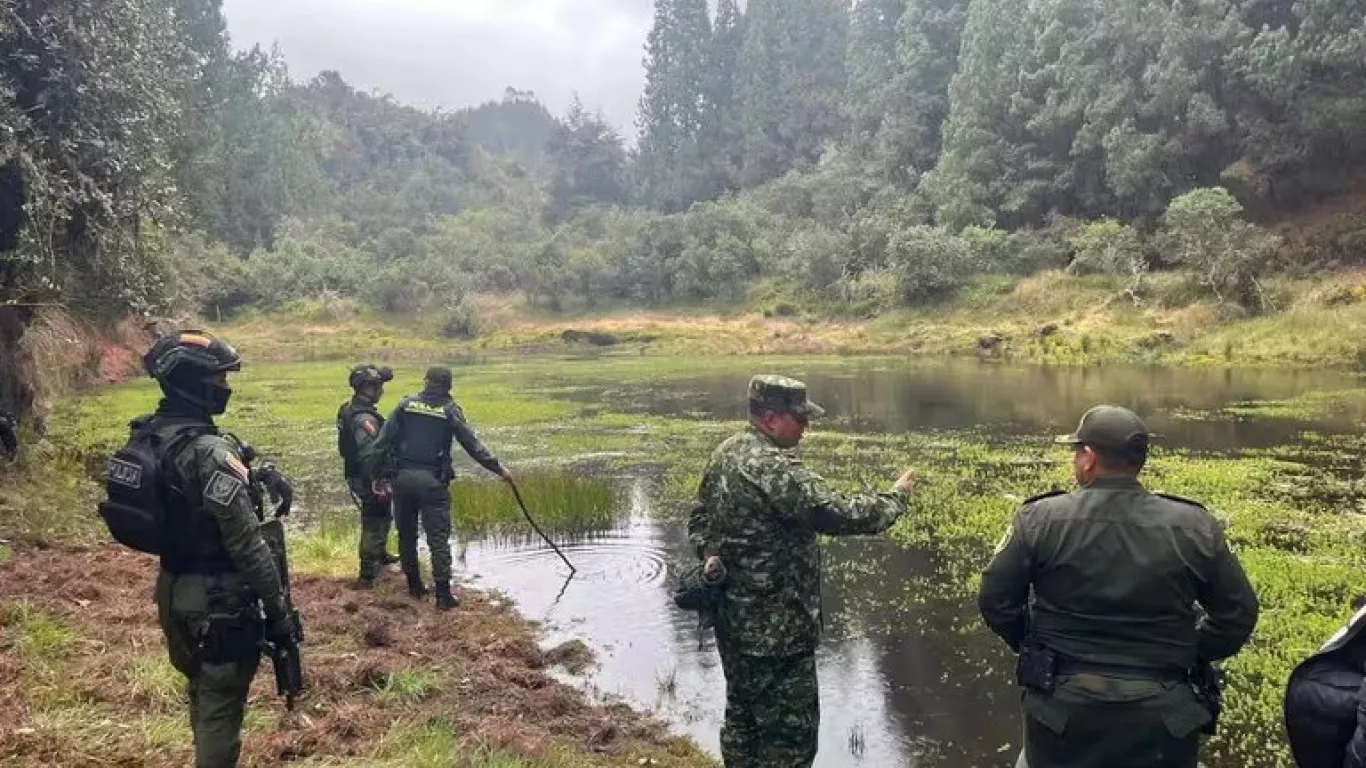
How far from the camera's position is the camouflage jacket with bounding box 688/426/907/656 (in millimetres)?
4758

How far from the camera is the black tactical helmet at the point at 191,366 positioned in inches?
173

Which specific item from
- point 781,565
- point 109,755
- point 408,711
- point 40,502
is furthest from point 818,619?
point 40,502

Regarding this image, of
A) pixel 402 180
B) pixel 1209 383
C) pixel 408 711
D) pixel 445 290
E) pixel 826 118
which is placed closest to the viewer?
pixel 408 711

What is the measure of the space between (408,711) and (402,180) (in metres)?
108

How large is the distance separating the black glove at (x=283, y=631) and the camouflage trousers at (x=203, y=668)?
11 centimetres

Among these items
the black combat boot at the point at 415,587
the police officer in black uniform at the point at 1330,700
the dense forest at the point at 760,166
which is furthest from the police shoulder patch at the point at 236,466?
the dense forest at the point at 760,166

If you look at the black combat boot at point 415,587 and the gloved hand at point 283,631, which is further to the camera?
the black combat boot at point 415,587

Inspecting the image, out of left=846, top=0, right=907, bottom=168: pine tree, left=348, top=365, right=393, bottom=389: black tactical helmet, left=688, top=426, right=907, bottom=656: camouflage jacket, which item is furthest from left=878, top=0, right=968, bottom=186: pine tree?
left=688, top=426, right=907, bottom=656: camouflage jacket

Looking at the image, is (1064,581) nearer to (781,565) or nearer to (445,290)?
(781,565)

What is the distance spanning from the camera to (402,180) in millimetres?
108188

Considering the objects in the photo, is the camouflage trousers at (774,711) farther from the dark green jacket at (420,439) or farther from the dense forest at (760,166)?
the dense forest at (760,166)

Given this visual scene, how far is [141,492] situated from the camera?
4242 mm

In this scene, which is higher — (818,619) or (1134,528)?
(1134,528)

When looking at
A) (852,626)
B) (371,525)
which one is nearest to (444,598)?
(371,525)
